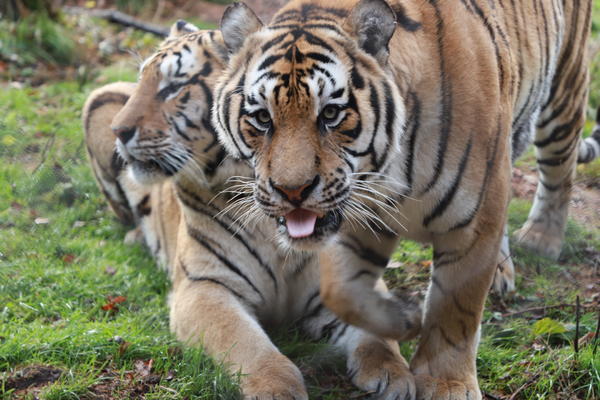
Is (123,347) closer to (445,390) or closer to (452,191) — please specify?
(445,390)

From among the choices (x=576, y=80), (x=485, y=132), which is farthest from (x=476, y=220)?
(x=576, y=80)

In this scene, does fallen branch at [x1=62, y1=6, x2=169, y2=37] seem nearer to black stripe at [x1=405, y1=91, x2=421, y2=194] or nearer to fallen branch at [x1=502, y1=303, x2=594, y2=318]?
fallen branch at [x1=502, y1=303, x2=594, y2=318]

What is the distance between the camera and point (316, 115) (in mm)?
2877

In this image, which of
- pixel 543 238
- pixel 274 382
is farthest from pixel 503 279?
pixel 274 382

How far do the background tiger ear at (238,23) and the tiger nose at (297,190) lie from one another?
0.73 m

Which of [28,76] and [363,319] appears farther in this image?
[28,76]

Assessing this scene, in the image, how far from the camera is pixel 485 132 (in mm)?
3180

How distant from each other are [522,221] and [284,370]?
2708mm

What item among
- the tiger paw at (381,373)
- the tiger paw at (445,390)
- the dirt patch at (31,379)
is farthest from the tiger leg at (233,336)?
the dirt patch at (31,379)

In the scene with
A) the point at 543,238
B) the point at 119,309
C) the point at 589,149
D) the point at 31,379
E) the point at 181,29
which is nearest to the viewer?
the point at 31,379

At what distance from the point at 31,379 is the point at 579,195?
3.73m

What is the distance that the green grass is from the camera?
11.5 ft

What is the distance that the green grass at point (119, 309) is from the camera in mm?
3512

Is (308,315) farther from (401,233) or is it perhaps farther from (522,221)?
(522,221)
